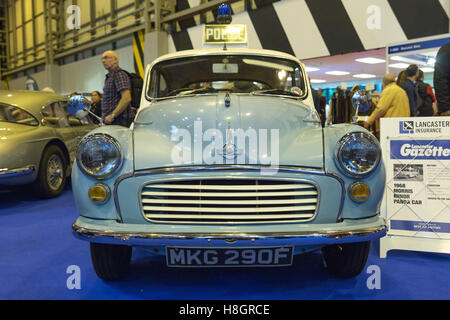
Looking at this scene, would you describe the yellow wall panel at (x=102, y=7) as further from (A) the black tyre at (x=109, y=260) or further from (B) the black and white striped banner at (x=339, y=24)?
(A) the black tyre at (x=109, y=260)

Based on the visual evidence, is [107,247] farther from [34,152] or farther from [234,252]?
[34,152]

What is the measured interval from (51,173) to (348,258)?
4.32 metres

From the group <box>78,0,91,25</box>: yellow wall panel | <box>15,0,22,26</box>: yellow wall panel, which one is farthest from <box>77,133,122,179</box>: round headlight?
<box>15,0,22,26</box>: yellow wall panel

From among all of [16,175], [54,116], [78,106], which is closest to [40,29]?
[54,116]

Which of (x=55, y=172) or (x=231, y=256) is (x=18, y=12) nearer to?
(x=55, y=172)

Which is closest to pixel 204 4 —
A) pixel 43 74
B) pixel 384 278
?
pixel 384 278

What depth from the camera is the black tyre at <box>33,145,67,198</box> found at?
518 cm

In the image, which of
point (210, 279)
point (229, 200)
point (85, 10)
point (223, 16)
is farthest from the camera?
point (85, 10)

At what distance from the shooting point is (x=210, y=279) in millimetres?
2547

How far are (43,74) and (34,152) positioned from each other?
1311cm

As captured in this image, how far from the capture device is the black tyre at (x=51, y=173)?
5.18 m

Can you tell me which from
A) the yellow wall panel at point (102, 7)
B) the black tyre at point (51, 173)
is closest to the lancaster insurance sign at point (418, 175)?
the black tyre at point (51, 173)

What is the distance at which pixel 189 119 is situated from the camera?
2494 millimetres
